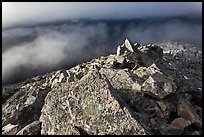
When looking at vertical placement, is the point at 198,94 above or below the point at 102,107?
below

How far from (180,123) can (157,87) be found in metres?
2.39

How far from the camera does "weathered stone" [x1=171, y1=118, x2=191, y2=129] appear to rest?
18562 millimetres

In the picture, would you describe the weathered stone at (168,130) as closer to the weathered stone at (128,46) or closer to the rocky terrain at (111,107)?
the rocky terrain at (111,107)

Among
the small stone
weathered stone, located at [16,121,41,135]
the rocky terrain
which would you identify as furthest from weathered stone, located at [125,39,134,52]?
weathered stone, located at [16,121,41,135]

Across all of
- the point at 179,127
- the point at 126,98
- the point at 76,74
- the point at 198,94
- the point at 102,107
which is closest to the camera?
the point at 102,107

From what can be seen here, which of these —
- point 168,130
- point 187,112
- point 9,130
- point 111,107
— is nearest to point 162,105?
point 187,112

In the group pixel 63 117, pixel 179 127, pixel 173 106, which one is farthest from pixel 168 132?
pixel 63 117

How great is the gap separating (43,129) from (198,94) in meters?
10.0

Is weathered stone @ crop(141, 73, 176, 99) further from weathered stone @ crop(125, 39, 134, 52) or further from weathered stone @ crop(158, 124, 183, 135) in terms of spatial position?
weathered stone @ crop(125, 39, 134, 52)

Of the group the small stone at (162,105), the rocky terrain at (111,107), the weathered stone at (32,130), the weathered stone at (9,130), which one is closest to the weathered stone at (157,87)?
the rocky terrain at (111,107)

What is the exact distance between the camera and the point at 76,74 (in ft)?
82.5

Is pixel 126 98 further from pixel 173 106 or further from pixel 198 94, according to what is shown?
pixel 198 94

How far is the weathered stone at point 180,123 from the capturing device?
1856 cm

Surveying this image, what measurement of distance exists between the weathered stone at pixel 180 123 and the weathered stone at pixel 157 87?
172 centimetres
